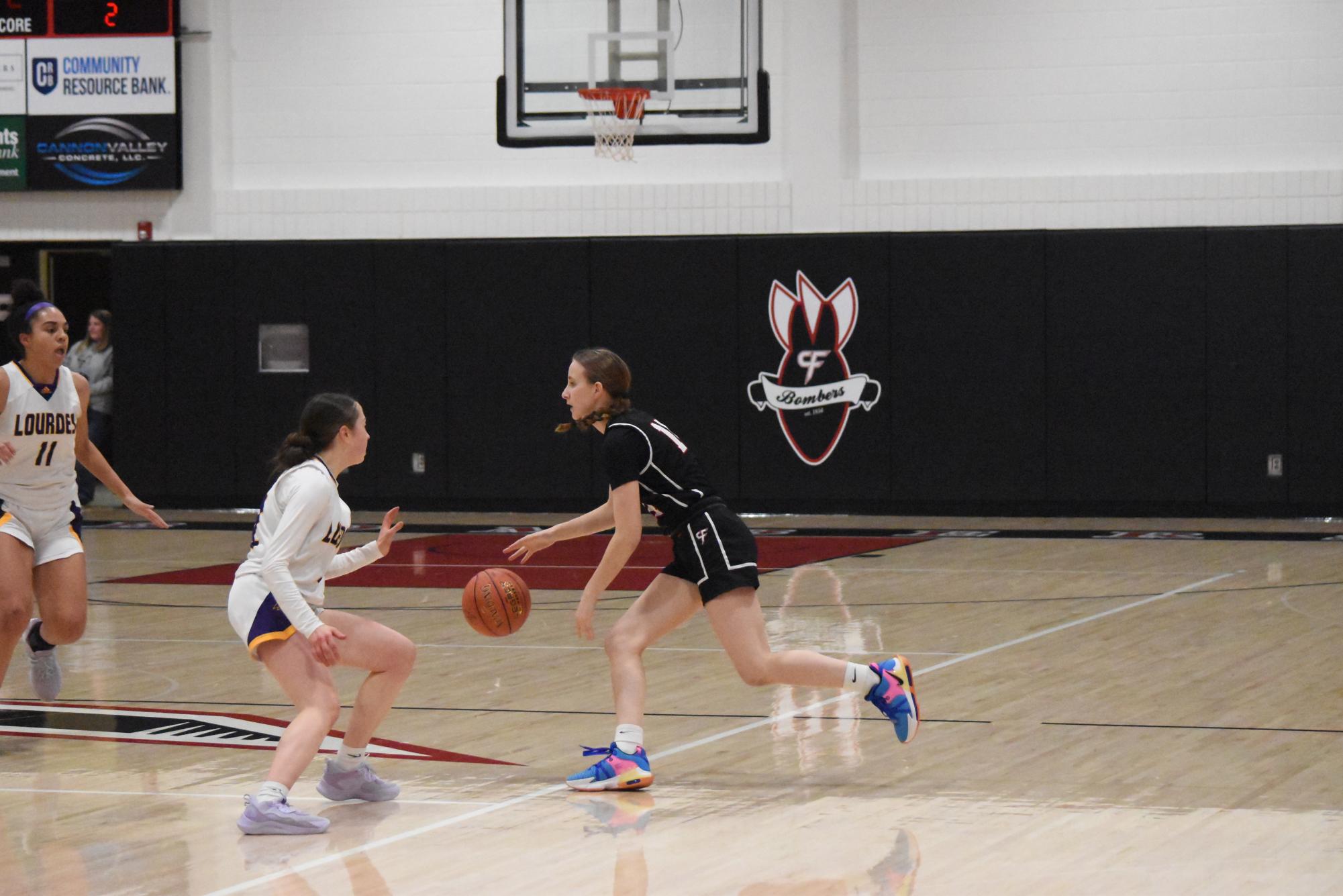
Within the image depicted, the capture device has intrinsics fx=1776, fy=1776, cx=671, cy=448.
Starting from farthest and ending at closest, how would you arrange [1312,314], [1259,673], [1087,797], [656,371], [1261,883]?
1. [656,371]
2. [1312,314]
3. [1259,673]
4. [1087,797]
5. [1261,883]

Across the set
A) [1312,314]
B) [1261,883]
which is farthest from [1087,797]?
[1312,314]

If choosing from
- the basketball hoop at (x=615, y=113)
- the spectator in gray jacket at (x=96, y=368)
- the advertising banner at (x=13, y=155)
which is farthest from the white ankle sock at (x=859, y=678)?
the advertising banner at (x=13, y=155)

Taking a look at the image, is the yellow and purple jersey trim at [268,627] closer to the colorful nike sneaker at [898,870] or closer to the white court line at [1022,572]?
the colorful nike sneaker at [898,870]

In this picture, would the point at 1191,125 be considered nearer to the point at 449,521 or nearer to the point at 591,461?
the point at 591,461

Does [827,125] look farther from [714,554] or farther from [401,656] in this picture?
[401,656]

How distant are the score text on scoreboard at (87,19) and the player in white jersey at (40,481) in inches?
497

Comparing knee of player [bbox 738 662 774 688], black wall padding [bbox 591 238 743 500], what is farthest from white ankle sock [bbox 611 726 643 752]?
black wall padding [bbox 591 238 743 500]

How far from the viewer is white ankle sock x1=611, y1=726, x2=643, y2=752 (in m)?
6.00

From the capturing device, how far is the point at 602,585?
5906 millimetres

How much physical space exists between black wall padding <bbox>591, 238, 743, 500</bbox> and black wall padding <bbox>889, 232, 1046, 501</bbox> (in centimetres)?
168

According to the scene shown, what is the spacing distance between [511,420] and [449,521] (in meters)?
1.35

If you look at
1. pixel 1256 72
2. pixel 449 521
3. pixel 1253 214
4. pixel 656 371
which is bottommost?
pixel 449 521

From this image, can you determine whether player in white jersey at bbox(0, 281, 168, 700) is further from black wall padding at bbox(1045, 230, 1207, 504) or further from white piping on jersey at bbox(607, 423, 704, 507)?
black wall padding at bbox(1045, 230, 1207, 504)

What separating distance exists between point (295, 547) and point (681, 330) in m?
12.7
